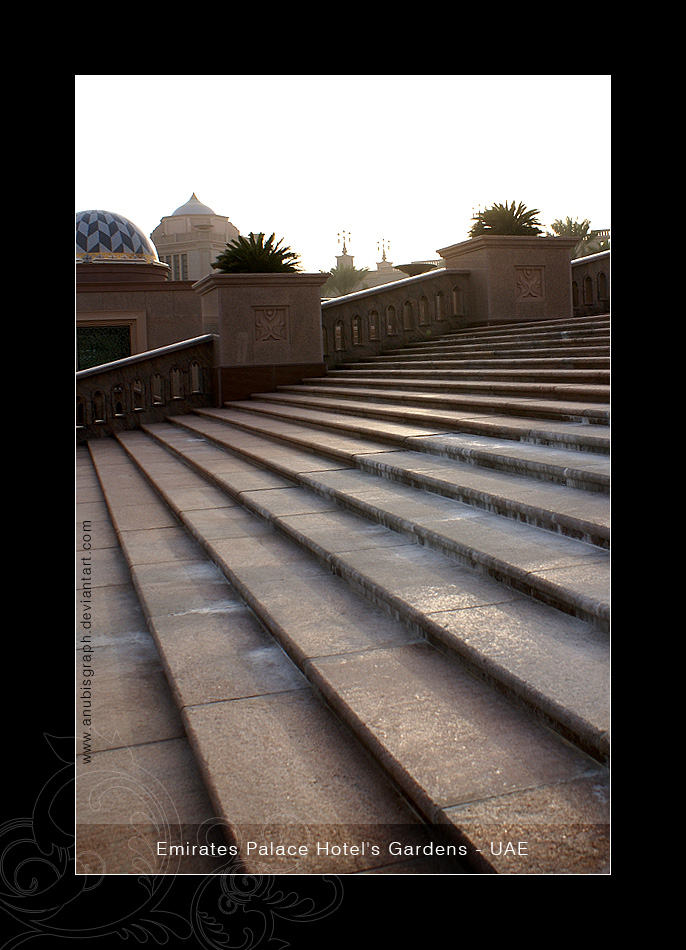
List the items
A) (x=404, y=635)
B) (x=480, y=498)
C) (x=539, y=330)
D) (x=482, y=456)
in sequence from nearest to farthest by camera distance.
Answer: (x=404, y=635) < (x=480, y=498) < (x=482, y=456) < (x=539, y=330)

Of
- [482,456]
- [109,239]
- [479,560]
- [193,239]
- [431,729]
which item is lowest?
[431,729]

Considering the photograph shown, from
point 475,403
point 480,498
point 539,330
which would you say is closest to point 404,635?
point 480,498

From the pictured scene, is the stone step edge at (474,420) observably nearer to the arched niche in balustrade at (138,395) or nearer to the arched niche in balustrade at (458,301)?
the arched niche in balustrade at (138,395)

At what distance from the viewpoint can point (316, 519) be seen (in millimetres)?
5043

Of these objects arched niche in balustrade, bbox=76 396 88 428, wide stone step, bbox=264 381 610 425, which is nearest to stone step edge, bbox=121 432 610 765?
wide stone step, bbox=264 381 610 425

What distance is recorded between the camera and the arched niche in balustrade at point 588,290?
14.5 metres

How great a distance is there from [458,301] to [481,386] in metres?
6.72

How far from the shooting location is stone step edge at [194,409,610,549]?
12.1 feet

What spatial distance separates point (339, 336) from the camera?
13.7 m

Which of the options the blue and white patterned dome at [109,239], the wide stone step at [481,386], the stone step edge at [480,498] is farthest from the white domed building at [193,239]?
the stone step edge at [480,498]

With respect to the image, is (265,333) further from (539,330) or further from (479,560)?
(479,560)

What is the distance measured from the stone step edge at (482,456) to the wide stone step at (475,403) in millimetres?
522
